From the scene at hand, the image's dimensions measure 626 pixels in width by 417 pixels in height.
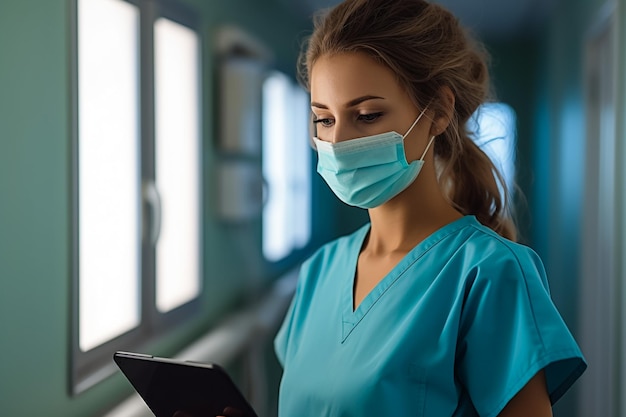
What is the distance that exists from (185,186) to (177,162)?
0.36ft

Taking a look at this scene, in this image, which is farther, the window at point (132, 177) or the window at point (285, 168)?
the window at point (285, 168)

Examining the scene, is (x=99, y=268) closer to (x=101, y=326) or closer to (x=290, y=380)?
(x=101, y=326)

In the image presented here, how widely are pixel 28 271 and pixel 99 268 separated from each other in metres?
0.46

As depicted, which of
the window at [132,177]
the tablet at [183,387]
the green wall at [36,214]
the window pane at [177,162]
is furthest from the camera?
the window pane at [177,162]

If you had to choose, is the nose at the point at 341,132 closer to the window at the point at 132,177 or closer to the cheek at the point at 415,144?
the cheek at the point at 415,144

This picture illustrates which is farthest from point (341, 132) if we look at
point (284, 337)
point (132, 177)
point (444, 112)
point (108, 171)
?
point (132, 177)

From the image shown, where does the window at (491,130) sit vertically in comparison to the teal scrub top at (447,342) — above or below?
A: above

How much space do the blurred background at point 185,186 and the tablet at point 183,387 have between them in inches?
20.5

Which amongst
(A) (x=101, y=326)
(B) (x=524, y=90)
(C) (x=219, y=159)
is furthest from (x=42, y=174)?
(B) (x=524, y=90)

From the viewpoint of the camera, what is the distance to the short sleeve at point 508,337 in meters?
0.94

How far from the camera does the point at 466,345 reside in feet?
3.20

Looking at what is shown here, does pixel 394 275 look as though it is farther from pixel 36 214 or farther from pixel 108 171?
Answer: pixel 108 171

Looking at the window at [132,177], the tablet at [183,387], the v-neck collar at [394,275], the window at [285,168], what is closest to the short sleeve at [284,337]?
the v-neck collar at [394,275]

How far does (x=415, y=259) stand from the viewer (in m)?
1.13
